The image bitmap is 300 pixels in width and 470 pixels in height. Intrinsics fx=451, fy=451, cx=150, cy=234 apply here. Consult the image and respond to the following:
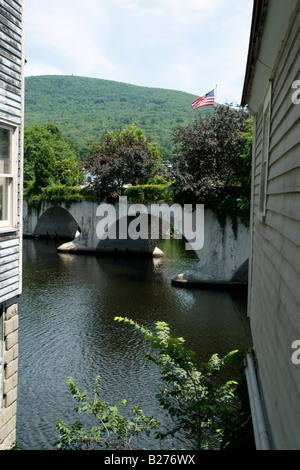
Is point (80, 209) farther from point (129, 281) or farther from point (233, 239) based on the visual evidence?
point (233, 239)

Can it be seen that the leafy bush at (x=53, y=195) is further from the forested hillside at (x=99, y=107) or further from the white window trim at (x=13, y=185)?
the forested hillside at (x=99, y=107)

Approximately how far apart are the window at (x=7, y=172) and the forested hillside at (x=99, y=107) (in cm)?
6758

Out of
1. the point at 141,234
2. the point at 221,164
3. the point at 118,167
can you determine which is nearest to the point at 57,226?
the point at 141,234

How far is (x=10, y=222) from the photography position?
19.3 feet

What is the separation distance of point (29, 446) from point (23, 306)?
8341 mm

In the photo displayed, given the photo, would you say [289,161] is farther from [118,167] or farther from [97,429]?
[118,167]

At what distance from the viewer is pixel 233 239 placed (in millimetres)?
17453

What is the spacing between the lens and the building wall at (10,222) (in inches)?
221

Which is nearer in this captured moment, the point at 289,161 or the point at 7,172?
the point at 289,161

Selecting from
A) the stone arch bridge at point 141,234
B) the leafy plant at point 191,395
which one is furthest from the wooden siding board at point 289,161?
the stone arch bridge at point 141,234

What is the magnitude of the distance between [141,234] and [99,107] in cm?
8943

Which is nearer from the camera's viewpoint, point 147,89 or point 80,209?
point 80,209

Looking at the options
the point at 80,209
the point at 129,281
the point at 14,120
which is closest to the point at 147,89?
the point at 80,209

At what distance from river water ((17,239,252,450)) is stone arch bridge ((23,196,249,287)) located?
123 cm
